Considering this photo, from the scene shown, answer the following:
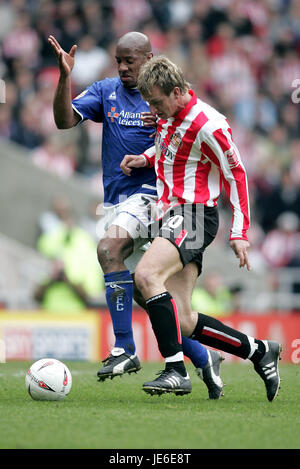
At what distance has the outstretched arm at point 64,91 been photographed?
6254 mm

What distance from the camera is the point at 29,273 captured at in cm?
1244

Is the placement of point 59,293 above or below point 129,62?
below

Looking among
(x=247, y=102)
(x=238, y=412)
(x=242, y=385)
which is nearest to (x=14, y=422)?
(x=238, y=412)

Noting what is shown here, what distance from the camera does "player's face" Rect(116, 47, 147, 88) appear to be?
6.55 metres

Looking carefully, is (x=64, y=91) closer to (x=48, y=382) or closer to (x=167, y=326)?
(x=167, y=326)

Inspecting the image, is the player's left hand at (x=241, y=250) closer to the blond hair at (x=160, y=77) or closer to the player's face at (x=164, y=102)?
the player's face at (x=164, y=102)

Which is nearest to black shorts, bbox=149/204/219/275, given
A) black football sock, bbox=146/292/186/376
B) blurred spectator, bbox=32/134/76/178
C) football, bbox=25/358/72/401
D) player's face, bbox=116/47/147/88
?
black football sock, bbox=146/292/186/376

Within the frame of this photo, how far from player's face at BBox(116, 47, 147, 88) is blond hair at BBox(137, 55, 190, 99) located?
2.25 feet

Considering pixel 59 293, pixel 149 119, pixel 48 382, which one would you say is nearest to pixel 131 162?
pixel 149 119

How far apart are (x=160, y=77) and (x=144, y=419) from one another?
214 centimetres

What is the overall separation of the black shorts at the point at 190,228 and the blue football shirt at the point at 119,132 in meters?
0.72

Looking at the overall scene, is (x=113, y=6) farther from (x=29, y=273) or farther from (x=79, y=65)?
(x=29, y=273)

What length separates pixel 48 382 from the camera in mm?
5879

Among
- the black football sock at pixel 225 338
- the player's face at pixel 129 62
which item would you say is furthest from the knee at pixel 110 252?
the player's face at pixel 129 62
